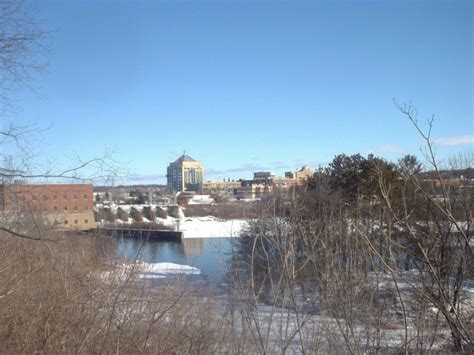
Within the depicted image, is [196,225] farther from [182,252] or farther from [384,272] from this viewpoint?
[384,272]

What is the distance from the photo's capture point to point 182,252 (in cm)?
4672

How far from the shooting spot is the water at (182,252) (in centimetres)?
815

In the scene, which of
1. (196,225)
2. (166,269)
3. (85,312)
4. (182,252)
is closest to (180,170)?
(166,269)

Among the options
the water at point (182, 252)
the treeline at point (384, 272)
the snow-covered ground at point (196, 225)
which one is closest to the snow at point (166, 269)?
the water at point (182, 252)

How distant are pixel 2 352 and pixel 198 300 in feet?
13.9

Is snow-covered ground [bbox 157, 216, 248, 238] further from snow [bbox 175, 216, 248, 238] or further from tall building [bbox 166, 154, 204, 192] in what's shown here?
tall building [bbox 166, 154, 204, 192]

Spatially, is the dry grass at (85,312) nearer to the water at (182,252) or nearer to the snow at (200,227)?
the water at (182,252)

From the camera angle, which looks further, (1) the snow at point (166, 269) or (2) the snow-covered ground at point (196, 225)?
(2) the snow-covered ground at point (196, 225)

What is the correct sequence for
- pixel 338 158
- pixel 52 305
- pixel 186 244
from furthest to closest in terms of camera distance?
pixel 186 244 → pixel 338 158 → pixel 52 305

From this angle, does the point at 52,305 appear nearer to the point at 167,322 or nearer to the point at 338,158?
the point at 167,322

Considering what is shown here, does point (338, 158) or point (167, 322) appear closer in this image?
point (167, 322)

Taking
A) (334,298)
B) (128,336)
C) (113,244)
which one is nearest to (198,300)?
(113,244)

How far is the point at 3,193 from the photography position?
6.10 metres

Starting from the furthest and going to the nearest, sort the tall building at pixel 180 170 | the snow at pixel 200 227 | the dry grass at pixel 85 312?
the snow at pixel 200 227
the tall building at pixel 180 170
the dry grass at pixel 85 312
